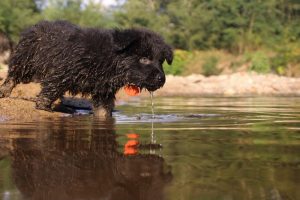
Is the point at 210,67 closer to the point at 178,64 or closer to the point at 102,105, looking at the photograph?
the point at 178,64

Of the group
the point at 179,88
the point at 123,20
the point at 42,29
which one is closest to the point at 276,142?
the point at 42,29

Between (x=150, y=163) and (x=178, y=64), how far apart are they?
36278 mm

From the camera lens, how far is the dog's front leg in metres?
8.95

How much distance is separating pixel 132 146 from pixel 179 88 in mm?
22492

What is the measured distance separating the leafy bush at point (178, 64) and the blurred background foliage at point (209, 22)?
181mm

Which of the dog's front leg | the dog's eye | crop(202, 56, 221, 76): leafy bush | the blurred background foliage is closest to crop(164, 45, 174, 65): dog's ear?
the dog's eye

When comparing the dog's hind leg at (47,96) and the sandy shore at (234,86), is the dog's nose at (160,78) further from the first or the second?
the sandy shore at (234,86)

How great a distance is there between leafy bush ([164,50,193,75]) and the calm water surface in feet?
102

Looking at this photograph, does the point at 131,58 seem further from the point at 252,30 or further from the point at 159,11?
the point at 159,11

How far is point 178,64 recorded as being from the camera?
1572 inches

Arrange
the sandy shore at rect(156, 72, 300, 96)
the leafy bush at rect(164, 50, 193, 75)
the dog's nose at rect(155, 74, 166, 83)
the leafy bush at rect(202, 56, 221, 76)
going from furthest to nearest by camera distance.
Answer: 1. the leafy bush at rect(202, 56, 221, 76)
2. the leafy bush at rect(164, 50, 193, 75)
3. the sandy shore at rect(156, 72, 300, 96)
4. the dog's nose at rect(155, 74, 166, 83)

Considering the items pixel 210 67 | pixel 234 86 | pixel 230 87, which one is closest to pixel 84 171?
pixel 230 87

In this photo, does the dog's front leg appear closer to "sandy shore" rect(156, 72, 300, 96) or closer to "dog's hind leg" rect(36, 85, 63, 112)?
"dog's hind leg" rect(36, 85, 63, 112)

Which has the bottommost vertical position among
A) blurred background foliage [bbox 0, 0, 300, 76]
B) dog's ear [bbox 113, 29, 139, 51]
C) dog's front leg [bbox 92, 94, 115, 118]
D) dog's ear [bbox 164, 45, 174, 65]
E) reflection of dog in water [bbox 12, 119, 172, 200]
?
reflection of dog in water [bbox 12, 119, 172, 200]
